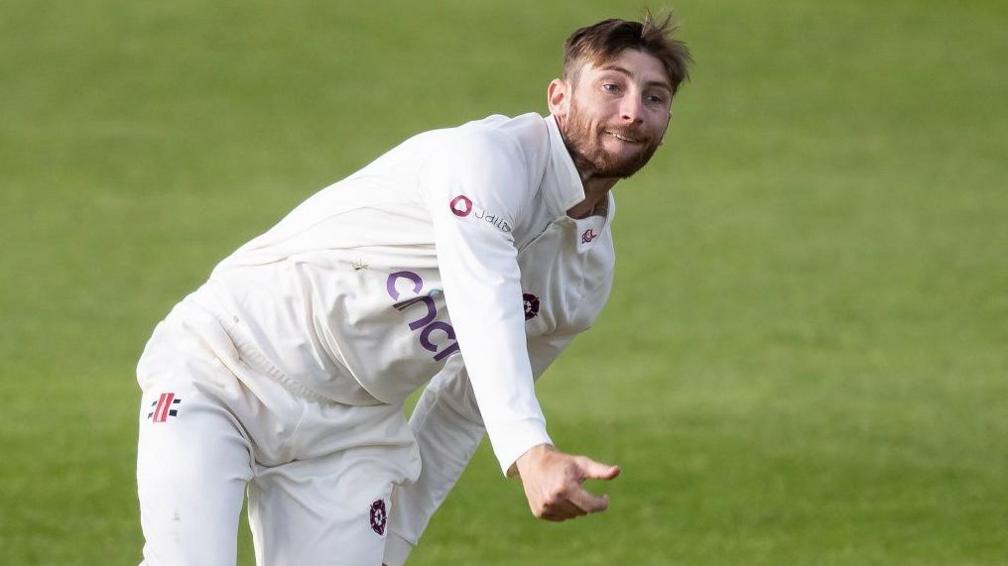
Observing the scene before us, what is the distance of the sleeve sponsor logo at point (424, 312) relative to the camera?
4.89 m

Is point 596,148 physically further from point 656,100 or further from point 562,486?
point 562,486

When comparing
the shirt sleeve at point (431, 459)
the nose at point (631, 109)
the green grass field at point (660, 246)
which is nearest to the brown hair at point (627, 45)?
the nose at point (631, 109)

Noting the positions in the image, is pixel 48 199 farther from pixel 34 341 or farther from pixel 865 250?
pixel 865 250

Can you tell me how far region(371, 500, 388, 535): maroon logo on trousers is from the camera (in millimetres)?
5383

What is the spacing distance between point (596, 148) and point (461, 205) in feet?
1.62

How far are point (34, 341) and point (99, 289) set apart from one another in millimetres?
1475

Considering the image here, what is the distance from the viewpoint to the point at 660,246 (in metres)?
14.8

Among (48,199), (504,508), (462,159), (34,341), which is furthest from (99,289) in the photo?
(462,159)

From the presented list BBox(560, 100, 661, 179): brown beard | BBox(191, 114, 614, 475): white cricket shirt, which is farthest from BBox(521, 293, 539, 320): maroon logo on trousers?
Result: BBox(560, 100, 661, 179): brown beard

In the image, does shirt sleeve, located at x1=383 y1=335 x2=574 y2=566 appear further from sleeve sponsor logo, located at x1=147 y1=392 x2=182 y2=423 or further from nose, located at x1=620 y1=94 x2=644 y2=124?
nose, located at x1=620 y1=94 x2=644 y2=124

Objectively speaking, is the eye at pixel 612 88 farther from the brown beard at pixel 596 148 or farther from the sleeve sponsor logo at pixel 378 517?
the sleeve sponsor logo at pixel 378 517

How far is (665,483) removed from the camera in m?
9.50

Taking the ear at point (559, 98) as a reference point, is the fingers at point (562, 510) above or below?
below

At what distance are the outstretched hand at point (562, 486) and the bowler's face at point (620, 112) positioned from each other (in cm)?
106
